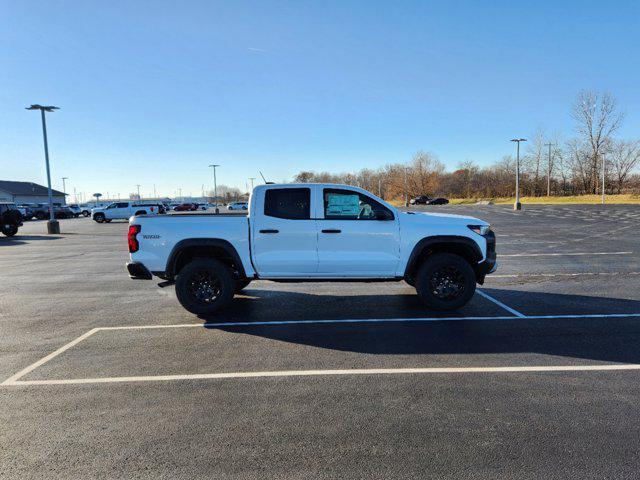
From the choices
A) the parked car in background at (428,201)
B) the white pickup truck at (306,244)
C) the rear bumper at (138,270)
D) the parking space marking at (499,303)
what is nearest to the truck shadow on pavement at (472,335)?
the parking space marking at (499,303)

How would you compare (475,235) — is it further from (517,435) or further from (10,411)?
(10,411)

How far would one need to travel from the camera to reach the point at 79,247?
1739 cm

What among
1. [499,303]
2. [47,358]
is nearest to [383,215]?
[499,303]

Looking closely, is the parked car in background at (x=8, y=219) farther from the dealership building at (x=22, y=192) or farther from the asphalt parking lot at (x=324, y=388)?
the dealership building at (x=22, y=192)

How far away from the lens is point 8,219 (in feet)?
74.9

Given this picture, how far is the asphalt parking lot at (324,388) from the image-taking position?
9.29ft

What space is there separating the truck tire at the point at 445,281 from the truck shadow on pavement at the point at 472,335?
0.21 m

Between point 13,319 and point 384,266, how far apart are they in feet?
19.4

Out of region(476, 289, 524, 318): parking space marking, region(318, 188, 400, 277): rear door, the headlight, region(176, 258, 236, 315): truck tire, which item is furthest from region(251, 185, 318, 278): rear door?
region(476, 289, 524, 318): parking space marking

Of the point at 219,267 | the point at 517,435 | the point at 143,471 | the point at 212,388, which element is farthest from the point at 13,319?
the point at 517,435

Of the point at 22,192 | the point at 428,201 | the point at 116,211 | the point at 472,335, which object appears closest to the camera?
the point at 472,335

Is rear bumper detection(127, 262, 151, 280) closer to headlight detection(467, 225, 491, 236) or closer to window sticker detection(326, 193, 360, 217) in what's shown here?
window sticker detection(326, 193, 360, 217)

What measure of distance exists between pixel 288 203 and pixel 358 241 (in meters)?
1.25

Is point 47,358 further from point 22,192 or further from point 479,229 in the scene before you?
point 22,192
